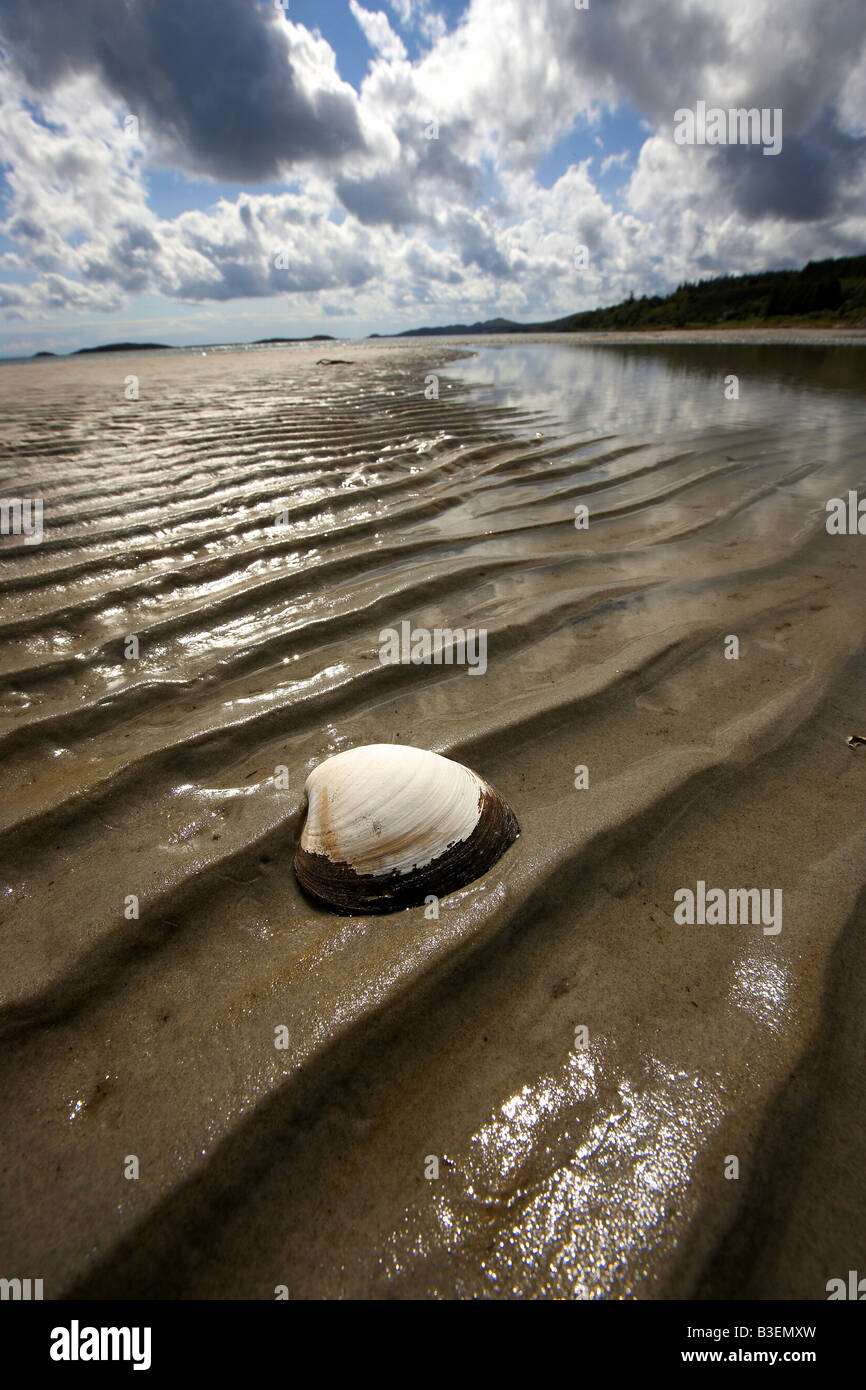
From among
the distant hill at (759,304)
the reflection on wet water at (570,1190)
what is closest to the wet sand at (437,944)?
the reflection on wet water at (570,1190)

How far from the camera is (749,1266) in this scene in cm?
110

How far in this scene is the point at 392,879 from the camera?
173cm

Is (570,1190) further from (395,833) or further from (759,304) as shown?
(759,304)

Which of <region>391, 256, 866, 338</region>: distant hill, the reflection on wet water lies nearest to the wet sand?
the reflection on wet water

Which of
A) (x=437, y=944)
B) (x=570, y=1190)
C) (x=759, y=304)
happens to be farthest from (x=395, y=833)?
(x=759, y=304)

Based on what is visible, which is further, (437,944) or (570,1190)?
(437,944)

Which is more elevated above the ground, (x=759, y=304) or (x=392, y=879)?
(x=759, y=304)

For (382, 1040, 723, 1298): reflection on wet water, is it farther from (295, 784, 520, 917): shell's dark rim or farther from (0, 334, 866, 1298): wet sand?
(295, 784, 520, 917): shell's dark rim

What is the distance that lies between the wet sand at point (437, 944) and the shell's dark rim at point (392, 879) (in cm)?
4

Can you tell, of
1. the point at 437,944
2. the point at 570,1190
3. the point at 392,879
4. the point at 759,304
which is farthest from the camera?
the point at 759,304

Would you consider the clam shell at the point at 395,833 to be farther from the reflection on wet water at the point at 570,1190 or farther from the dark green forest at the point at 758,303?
the dark green forest at the point at 758,303

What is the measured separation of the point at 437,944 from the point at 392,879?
0.76 feet

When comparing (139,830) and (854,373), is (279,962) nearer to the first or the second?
(139,830)
